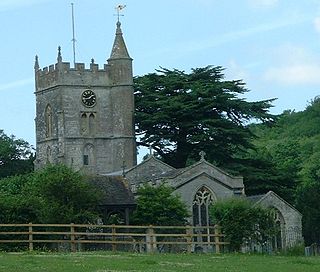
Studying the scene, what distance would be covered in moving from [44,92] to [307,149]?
47719 millimetres

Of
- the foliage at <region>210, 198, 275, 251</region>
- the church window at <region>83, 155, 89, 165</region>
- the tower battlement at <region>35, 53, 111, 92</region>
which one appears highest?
the tower battlement at <region>35, 53, 111, 92</region>

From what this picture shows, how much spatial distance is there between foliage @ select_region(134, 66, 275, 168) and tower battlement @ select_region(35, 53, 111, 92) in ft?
14.6

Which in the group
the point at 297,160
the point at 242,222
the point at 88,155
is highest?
the point at 297,160

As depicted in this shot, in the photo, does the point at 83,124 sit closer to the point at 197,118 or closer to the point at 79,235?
the point at 197,118

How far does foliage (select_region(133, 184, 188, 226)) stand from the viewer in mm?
58750

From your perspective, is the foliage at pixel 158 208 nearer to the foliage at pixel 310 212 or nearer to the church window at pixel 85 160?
the foliage at pixel 310 212

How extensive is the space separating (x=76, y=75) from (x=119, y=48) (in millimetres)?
4349

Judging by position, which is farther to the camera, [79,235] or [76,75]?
[76,75]

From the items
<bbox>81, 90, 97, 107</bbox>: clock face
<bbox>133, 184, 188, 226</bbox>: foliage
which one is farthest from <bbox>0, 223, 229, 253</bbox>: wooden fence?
<bbox>81, 90, 97, 107</bbox>: clock face

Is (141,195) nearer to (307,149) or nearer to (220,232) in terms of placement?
(220,232)

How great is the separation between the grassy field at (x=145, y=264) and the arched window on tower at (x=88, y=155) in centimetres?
4850

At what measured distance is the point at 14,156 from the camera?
105250 mm

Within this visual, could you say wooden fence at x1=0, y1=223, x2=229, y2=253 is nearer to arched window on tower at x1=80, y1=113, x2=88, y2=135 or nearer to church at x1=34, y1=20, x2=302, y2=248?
church at x1=34, y1=20, x2=302, y2=248

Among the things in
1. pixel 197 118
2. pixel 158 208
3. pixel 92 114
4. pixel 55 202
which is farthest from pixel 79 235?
pixel 92 114
